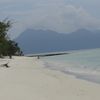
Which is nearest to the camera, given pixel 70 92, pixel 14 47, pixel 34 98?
pixel 34 98

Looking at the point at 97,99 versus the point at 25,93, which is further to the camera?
the point at 25,93

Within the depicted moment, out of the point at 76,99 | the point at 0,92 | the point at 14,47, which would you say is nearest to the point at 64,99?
the point at 76,99

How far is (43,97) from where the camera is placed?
15508 millimetres

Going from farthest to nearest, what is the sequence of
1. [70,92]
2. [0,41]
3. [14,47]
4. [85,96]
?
1. [14,47]
2. [0,41]
3. [70,92]
4. [85,96]

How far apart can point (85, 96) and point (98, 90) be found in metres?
2.58

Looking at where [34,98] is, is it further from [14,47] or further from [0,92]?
[14,47]

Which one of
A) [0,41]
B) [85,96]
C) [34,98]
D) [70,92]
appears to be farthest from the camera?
[0,41]

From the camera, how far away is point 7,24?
73.6 metres

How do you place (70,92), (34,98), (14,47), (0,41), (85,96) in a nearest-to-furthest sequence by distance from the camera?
1. (34,98)
2. (85,96)
3. (70,92)
4. (0,41)
5. (14,47)

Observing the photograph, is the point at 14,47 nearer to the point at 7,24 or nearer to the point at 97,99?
the point at 7,24

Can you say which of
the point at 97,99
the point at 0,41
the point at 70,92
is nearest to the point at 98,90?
the point at 70,92

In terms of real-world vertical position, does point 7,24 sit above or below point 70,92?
above

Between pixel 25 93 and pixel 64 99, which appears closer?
pixel 64 99

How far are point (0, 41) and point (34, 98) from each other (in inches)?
2304
